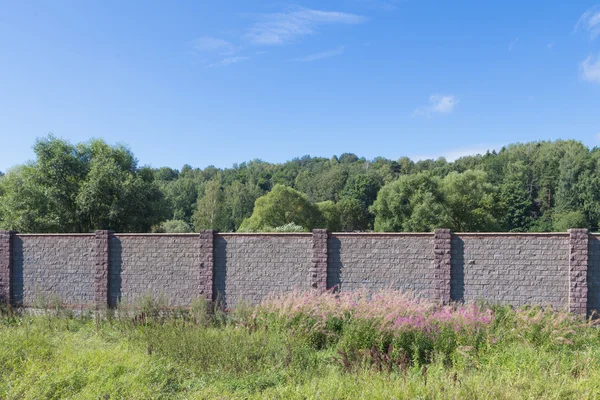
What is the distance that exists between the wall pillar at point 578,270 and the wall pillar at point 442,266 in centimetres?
275

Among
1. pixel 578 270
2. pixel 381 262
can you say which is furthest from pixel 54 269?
pixel 578 270

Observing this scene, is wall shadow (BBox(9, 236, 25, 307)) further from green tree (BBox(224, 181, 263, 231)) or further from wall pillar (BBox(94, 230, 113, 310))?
green tree (BBox(224, 181, 263, 231))

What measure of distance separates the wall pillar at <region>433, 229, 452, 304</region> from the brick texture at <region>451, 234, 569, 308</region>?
188 millimetres

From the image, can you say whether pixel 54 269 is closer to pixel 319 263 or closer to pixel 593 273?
pixel 319 263

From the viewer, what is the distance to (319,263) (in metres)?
12.2

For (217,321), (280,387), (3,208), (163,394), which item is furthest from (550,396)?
(3,208)

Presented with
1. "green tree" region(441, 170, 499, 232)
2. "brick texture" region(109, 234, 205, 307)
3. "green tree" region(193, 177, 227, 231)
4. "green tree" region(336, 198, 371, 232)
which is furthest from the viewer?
"green tree" region(336, 198, 371, 232)

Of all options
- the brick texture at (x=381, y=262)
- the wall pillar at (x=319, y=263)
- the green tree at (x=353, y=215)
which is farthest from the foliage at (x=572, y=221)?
the wall pillar at (x=319, y=263)

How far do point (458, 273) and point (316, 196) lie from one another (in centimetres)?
7081

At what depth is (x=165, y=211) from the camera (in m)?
24.2

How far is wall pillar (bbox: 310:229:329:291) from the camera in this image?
1216 centimetres

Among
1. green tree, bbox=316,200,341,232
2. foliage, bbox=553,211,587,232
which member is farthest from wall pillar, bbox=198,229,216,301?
foliage, bbox=553,211,587,232

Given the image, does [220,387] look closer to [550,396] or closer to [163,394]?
[163,394]

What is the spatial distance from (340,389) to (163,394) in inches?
87.4
